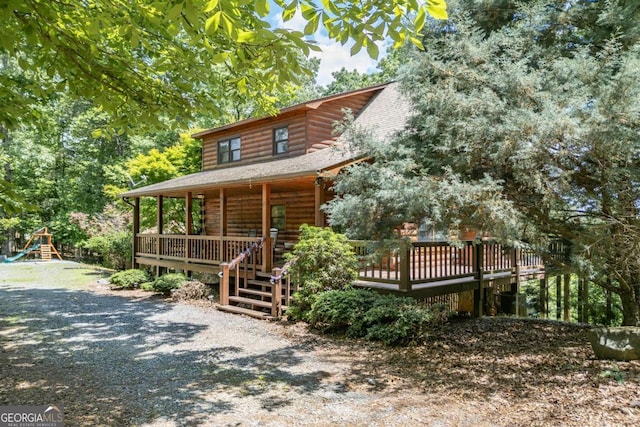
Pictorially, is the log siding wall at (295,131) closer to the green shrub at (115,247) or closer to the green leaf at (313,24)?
the green shrub at (115,247)

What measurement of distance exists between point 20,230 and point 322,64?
27748mm

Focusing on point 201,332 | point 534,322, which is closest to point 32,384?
point 201,332

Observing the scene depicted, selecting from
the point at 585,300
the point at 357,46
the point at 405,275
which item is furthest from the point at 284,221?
the point at 357,46

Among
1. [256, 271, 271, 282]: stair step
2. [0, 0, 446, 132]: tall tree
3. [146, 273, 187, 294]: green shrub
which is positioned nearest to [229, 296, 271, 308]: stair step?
[256, 271, 271, 282]: stair step

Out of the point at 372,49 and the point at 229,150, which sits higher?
the point at 229,150

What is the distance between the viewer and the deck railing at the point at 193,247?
12383 mm

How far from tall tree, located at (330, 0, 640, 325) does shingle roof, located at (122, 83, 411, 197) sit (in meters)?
Result: 1.40

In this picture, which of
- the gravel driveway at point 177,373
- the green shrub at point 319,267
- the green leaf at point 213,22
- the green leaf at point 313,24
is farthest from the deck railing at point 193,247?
the green leaf at point 213,22

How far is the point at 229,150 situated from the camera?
1703cm

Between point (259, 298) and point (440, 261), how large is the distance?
5.08m

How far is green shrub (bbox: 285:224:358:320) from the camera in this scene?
8.88 meters

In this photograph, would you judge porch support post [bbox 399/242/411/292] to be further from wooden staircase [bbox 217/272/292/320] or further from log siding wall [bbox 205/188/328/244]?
log siding wall [bbox 205/188/328/244]

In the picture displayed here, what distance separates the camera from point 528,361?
6047 mm

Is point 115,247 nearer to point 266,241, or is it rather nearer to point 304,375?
point 266,241
